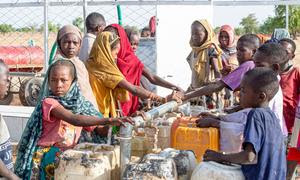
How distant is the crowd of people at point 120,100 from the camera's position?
2.76 m

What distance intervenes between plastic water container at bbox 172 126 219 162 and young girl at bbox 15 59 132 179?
505mm

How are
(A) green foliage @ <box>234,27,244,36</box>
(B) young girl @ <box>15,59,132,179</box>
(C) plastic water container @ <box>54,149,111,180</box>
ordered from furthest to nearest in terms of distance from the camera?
1. (A) green foliage @ <box>234,27,244,36</box>
2. (B) young girl @ <box>15,59,132,179</box>
3. (C) plastic water container @ <box>54,149,111,180</box>

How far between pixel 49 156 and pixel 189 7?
5.13 m

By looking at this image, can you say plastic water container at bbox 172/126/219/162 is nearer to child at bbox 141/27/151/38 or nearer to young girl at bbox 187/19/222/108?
young girl at bbox 187/19/222/108

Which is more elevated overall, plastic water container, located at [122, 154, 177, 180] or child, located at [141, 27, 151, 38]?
child, located at [141, 27, 151, 38]

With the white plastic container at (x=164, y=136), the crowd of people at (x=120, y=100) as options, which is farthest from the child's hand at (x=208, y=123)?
the white plastic container at (x=164, y=136)

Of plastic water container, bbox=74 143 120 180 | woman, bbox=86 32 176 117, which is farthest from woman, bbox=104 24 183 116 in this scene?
plastic water container, bbox=74 143 120 180

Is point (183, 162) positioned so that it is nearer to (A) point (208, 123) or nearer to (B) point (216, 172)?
(B) point (216, 172)

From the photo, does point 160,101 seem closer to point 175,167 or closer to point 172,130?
point 172,130

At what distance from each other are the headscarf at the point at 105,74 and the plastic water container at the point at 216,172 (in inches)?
63.6

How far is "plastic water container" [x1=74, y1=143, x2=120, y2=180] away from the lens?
113 inches

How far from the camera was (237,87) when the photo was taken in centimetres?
431

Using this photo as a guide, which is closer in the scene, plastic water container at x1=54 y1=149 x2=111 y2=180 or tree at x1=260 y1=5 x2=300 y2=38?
plastic water container at x1=54 y1=149 x2=111 y2=180

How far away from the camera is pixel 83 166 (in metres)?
2.75
